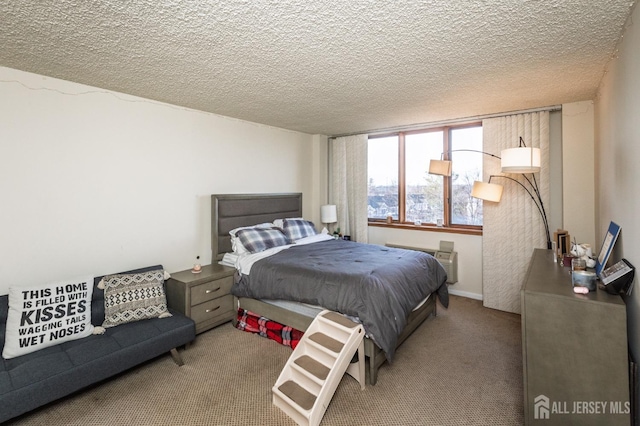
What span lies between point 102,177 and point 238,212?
149 centimetres

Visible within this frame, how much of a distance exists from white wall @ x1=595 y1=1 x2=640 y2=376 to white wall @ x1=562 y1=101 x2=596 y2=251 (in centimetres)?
82

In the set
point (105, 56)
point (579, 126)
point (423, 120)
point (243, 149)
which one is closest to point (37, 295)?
point (105, 56)

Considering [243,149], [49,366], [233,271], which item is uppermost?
[243,149]

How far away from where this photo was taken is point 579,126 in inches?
131

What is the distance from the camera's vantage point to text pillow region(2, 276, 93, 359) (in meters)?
2.15

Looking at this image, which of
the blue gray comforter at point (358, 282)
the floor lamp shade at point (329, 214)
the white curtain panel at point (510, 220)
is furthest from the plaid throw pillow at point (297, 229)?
the white curtain panel at point (510, 220)

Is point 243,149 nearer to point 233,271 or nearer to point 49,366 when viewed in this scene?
point 233,271

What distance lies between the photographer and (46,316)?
2.27 meters

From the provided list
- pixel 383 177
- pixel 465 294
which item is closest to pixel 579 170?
pixel 465 294

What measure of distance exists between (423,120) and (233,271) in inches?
123

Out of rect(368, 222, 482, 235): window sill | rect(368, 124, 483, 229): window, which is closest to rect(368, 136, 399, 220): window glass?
rect(368, 124, 483, 229): window

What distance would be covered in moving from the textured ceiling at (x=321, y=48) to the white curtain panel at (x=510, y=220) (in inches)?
18.4

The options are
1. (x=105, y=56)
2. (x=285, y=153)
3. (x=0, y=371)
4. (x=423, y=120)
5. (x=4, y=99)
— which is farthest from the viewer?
(x=285, y=153)

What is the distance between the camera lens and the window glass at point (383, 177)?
4922 millimetres
